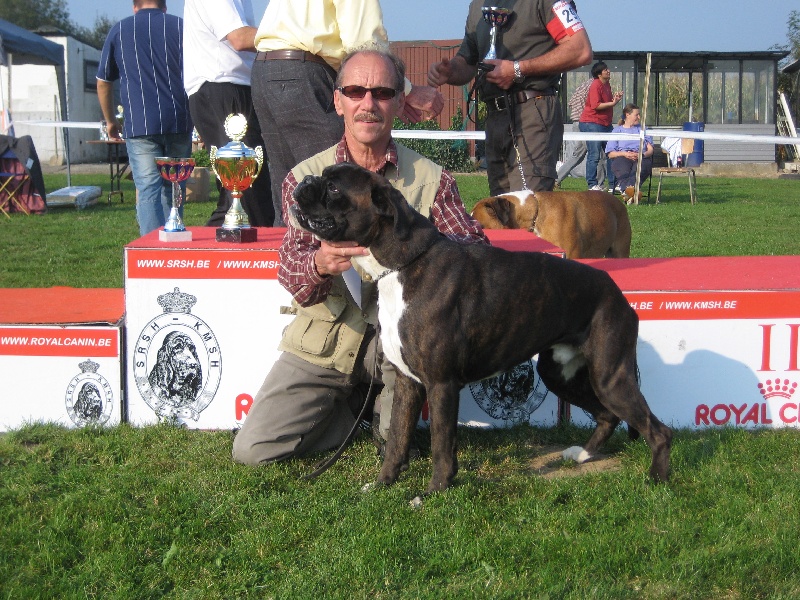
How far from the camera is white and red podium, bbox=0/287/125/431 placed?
4.14 m

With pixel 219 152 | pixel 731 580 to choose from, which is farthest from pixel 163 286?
pixel 731 580

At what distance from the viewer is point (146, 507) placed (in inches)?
126

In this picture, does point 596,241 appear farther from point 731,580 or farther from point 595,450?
point 731,580

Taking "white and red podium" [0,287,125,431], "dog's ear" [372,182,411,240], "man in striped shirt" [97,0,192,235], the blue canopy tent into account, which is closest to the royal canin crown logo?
"dog's ear" [372,182,411,240]

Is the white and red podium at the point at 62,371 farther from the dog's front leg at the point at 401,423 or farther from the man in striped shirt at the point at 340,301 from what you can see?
the dog's front leg at the point at 401,423

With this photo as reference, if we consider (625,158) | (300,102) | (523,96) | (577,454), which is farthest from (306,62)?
(625,158)

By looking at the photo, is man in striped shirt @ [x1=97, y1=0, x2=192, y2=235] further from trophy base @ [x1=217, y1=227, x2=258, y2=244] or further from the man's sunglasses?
the man's sunglasses

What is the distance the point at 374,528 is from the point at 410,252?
953 millimetres

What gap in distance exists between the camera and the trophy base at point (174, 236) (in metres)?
4.25

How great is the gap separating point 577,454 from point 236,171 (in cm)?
227

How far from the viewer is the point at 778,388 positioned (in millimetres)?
4188

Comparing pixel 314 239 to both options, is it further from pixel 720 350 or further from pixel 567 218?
pixel 567 218

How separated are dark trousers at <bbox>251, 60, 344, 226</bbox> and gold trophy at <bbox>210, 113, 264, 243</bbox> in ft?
0.64

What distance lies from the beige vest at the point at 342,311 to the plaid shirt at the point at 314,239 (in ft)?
0.13
